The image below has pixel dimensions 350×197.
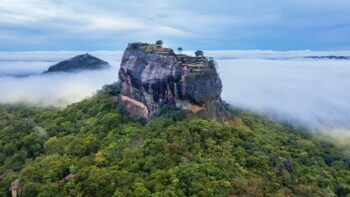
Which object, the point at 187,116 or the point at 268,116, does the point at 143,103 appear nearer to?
the point at 187,116

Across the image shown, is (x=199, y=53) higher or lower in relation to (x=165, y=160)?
higher

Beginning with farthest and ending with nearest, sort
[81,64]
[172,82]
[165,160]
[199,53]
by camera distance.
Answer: [81,64], [199,53], [172,82], [165,160]

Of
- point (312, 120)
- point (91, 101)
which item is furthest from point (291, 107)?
point (91, 101)

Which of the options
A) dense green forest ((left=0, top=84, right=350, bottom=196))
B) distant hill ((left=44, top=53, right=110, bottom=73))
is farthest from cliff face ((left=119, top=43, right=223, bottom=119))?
distant hill ((left=44, top=53, right=110, bottom=73))

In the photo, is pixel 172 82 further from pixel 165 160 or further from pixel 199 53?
pixel 165 160

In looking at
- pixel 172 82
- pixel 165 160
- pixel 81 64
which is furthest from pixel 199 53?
pixel 81 64

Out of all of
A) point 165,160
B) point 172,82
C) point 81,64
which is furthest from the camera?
point 81,64
